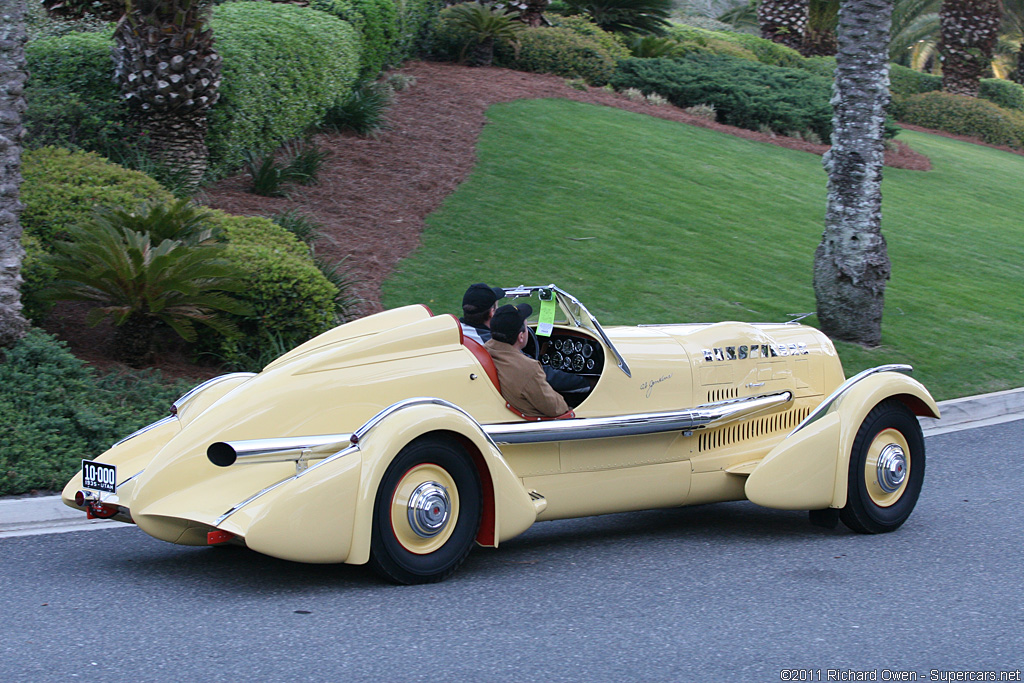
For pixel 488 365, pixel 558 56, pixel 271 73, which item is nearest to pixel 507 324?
pixel 488 365

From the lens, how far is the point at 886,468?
616cm

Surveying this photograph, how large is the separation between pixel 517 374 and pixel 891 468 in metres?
2.47

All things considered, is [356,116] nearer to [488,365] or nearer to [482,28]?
[482,28]

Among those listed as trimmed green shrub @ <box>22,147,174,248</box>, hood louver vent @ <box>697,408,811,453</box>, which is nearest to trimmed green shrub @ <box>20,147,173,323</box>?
trimmed green shrub @ <box>22,147,174,248</box>

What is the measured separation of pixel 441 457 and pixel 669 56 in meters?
20.8

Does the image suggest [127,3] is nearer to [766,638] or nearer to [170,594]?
[170,594]

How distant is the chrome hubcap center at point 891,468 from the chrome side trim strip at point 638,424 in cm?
69

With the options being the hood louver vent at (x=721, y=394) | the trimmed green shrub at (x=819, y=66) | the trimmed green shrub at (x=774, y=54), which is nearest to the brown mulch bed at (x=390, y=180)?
the hood louver vent at (x=721, y=394)

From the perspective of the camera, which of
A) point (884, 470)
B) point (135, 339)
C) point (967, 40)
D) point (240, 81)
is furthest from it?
point (967, 40)

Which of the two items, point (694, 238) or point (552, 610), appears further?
point (694, 238)

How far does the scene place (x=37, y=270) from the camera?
784 cm

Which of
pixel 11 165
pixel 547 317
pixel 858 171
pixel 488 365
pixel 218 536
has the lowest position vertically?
pixel 218 536

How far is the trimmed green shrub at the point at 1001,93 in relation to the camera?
3112cm

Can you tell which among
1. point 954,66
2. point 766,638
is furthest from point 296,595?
point 954,66
